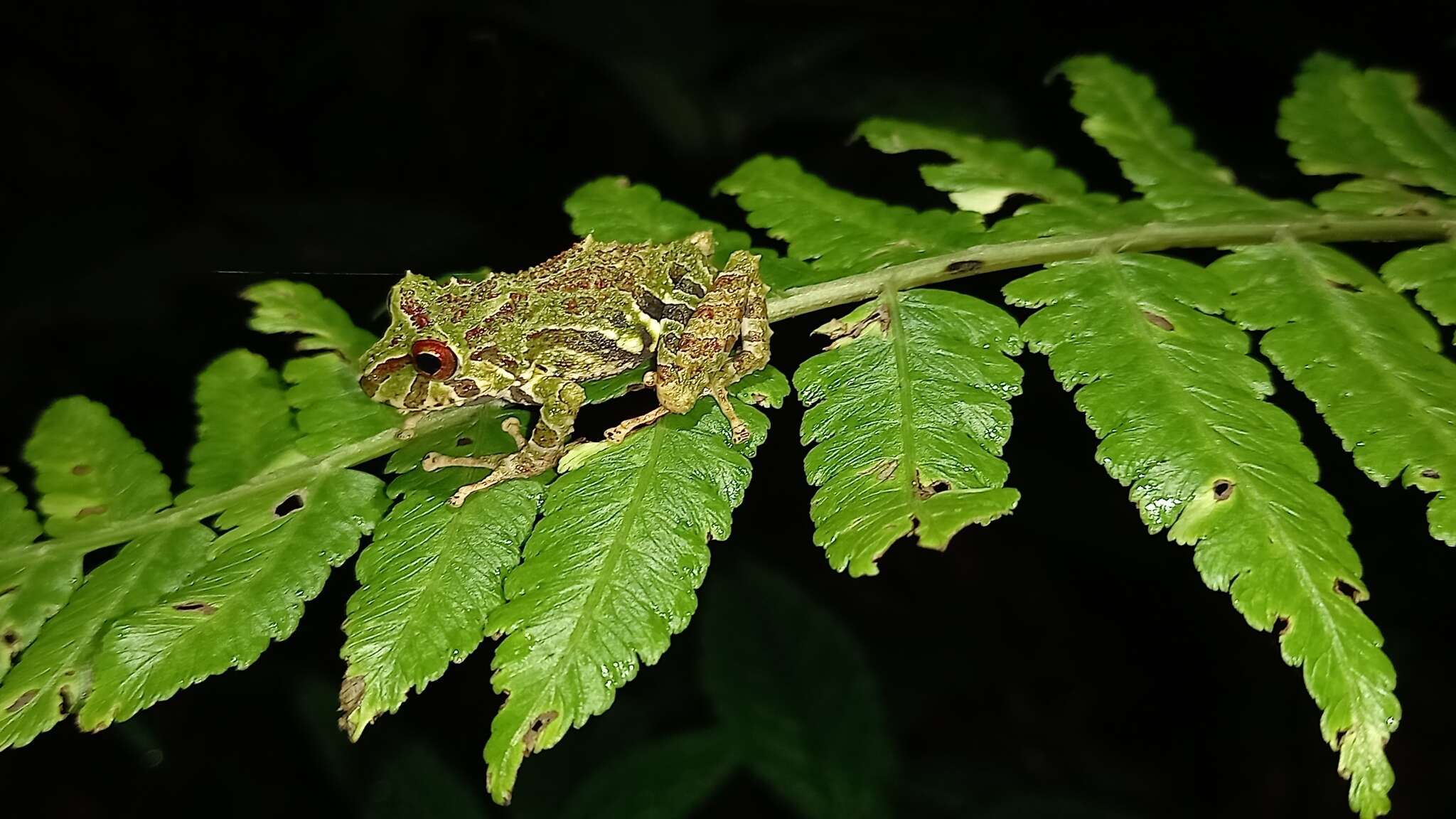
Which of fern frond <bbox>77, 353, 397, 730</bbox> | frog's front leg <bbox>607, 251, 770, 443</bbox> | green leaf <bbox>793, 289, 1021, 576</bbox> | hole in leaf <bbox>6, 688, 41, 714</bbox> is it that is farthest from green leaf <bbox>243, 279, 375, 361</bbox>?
green leaf <bbox>793, 289, 1021, 576</bbox>

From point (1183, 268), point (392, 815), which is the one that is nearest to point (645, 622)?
point (1183, 268)

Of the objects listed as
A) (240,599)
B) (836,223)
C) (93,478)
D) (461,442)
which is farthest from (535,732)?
(836,223)

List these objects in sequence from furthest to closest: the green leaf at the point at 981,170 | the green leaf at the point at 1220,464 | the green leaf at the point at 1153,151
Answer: the green leaf at the point at 981,170, the green leaf at the point at 1153,151, the green leaf at the point at 1220,464

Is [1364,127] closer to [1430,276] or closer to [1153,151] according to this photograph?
[1153,151]

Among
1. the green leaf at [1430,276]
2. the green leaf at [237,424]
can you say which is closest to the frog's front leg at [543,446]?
the green leaf at [237,424]

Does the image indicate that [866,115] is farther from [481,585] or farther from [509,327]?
[481,585]

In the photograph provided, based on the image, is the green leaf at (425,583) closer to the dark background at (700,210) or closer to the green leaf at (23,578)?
the green leaf at (23,578)
